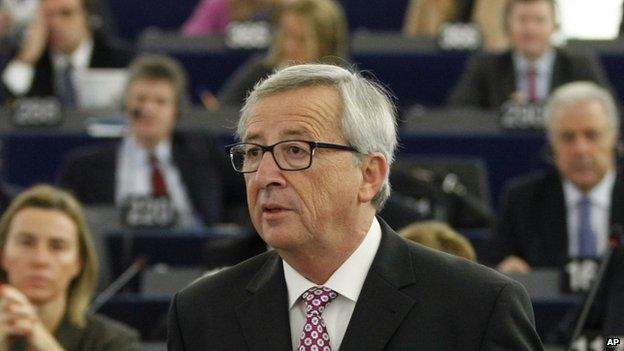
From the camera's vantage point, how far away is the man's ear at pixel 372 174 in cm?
272

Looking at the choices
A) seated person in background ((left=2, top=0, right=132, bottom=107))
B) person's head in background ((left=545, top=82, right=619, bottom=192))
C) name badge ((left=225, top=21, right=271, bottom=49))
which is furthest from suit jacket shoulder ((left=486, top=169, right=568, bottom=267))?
seated person in background ((left=2, top=0, right=132, bottom=107))

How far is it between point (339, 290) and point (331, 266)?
0.04 metres

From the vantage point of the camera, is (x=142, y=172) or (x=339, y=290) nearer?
(x=339, y=290)

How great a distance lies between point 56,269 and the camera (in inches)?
187

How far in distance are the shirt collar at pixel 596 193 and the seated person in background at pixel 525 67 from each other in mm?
1569

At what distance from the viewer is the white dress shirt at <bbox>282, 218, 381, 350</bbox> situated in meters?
2.68

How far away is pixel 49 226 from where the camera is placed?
4.87m

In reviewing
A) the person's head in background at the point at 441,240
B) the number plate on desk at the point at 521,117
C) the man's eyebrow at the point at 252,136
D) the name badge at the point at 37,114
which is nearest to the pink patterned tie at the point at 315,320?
the man's eyebrow at the point at 252,136

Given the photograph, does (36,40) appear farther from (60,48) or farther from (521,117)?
(521,117)

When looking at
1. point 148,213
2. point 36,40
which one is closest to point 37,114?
point 36,40

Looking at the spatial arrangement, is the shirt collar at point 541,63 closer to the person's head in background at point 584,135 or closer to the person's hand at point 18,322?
the person's head in background at point 584,135

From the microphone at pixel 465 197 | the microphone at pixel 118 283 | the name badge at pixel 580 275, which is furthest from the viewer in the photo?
the microphone at pixel 465 197

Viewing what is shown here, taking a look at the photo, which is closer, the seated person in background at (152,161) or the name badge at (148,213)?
the name badge at (148,213)

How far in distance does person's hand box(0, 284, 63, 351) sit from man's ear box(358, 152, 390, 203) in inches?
67.8
